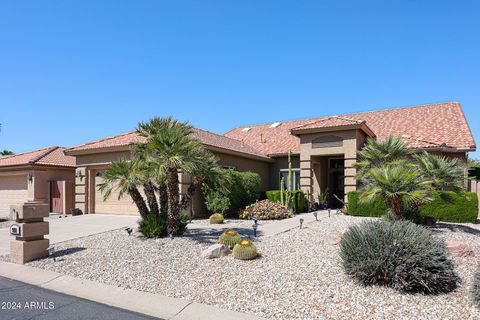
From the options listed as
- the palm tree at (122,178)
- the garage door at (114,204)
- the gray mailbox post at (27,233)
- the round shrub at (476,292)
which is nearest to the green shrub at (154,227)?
the palm tree at (122,178)

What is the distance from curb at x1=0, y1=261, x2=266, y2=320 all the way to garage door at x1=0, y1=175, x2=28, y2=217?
14.6 meters

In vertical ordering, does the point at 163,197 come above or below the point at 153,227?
above

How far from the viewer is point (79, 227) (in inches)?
516

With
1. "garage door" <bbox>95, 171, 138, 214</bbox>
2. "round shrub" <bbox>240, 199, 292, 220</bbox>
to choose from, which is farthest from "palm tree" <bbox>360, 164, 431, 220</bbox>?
"garage door" <bbox>95, 171, 138, 214</bbox>

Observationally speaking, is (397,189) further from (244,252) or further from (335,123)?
(335,123)

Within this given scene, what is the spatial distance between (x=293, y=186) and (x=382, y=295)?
15.4 m

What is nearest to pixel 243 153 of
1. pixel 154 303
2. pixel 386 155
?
pixel 386 155

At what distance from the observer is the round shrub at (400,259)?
5.44m

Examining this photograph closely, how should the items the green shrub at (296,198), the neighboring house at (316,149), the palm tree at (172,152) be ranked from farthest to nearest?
the green shrub at (296,198), the neighboring house at (316,149), the palm tree at (172,152)

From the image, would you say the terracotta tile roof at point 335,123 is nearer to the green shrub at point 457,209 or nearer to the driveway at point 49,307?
the green shrub at point 457,209

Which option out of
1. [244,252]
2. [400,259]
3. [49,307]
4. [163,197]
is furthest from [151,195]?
[400,259]

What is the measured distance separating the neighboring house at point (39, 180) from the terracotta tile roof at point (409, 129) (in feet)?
40.7

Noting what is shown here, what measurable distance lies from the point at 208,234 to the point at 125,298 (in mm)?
5335

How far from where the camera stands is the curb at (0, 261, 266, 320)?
16.4 feet
